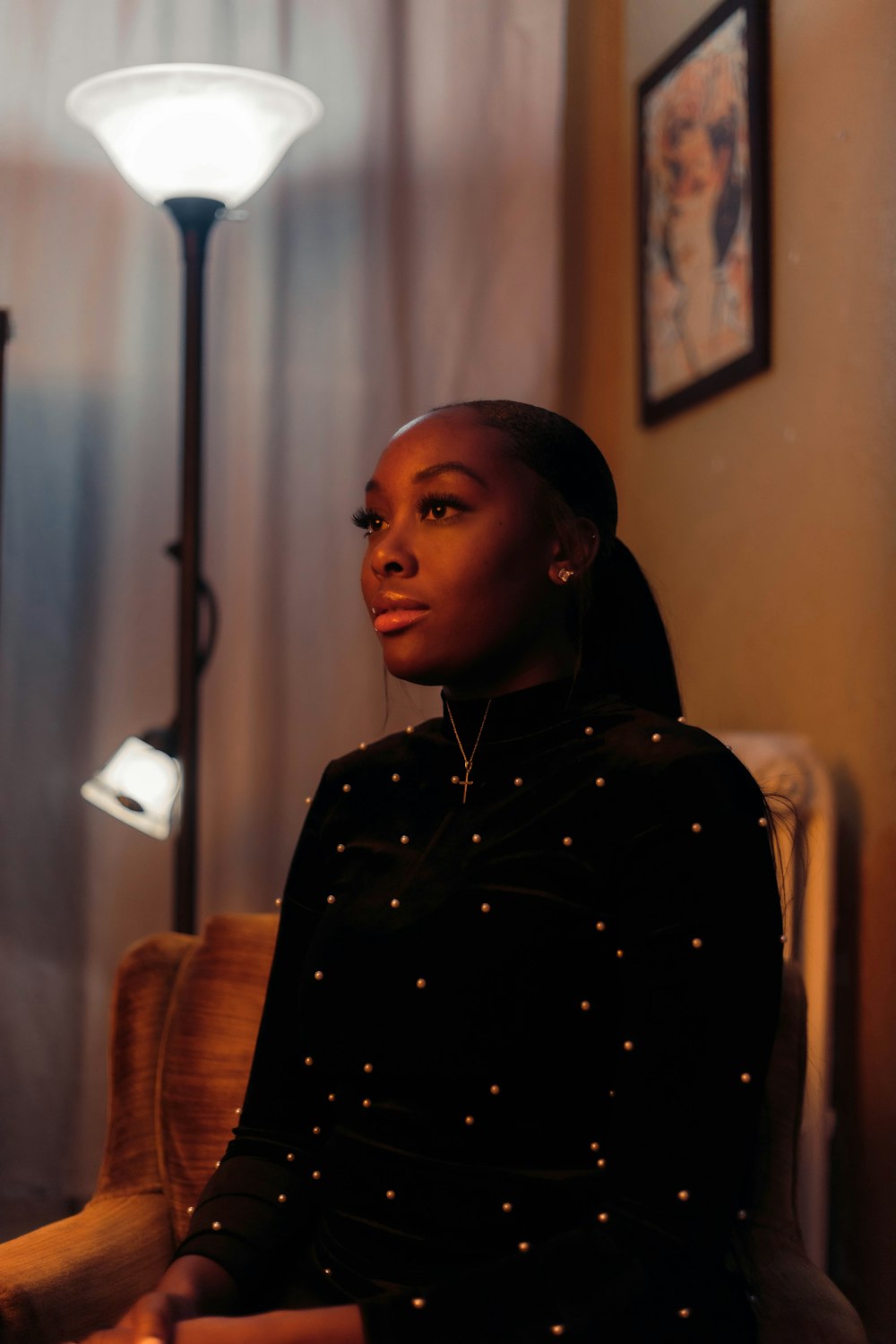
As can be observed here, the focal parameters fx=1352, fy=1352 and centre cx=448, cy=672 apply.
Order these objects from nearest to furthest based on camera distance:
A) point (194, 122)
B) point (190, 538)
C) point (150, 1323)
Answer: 1. point (150, 1323)
2. point (194, 122)
3. point (190, 538)

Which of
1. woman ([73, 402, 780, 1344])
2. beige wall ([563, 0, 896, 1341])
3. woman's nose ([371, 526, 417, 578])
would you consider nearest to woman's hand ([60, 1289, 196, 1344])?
woman ([73, 402, 780, 1344])

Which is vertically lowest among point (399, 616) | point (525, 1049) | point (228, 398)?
point (525, 1049)

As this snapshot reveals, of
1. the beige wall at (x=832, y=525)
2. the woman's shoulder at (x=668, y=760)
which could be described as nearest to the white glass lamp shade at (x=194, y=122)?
the beige wall at (x=832, y=525)

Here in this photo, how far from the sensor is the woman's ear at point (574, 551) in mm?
1007

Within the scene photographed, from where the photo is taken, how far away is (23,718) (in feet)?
7.59

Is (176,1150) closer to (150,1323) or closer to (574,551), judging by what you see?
(150,1323)

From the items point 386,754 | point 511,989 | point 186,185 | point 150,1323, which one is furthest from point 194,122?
point 150,1323

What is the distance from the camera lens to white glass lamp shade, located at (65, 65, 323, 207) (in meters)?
1.88

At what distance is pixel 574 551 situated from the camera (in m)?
1.01

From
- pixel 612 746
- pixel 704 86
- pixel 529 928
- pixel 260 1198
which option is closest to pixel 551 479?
pixel 612 746

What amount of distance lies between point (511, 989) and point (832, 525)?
1.01 metres

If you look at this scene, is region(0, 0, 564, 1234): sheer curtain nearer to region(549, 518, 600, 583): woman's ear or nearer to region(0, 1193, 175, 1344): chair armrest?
region(0, 1193, 175, 1344): chair armrest

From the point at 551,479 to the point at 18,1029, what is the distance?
1.67 m

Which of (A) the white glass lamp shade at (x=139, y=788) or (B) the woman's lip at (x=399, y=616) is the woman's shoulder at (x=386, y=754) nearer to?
(B) the woman's lip at (x=399, y=616)
